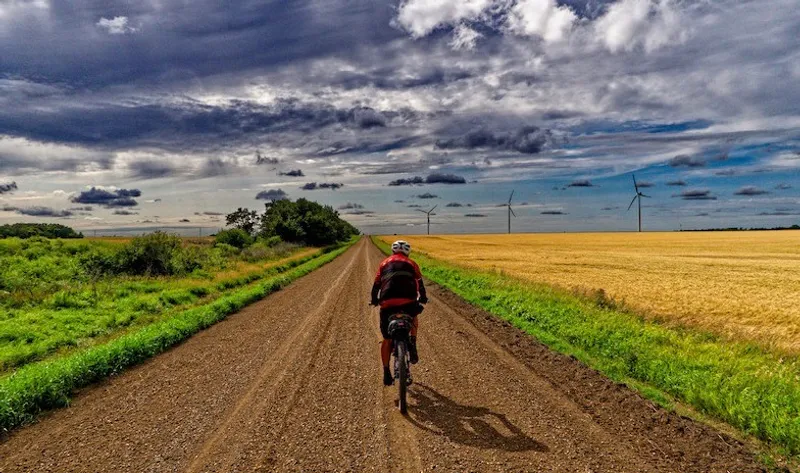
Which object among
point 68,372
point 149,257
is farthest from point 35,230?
point 68,372

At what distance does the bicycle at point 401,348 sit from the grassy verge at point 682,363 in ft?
14.0

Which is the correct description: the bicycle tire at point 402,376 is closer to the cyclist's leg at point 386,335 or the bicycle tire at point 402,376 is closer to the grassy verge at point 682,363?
the cyclist's leg at point 386,335

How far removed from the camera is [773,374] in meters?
8.88

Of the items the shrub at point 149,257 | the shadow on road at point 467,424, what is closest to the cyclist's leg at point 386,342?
the shadow on road at point 467,424

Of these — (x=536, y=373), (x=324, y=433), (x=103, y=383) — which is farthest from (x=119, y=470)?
(x=536, y=373)

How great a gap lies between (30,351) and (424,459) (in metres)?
11.7

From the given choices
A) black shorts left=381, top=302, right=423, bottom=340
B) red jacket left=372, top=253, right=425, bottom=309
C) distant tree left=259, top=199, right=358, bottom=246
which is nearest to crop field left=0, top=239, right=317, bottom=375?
black shorts left=381, top=302, right=423, bottom=340

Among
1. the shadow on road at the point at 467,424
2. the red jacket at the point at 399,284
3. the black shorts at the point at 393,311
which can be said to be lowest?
the shadow on road at the point at 467,424

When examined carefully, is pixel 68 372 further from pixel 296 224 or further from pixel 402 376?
pixel 296 224

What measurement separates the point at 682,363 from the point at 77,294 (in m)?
22.3

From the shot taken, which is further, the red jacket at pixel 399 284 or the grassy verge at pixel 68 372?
the red jacket at pixel 399 284

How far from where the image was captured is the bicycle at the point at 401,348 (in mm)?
7113

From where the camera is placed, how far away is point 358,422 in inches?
261

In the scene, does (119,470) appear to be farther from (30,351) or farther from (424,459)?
(30,351)
